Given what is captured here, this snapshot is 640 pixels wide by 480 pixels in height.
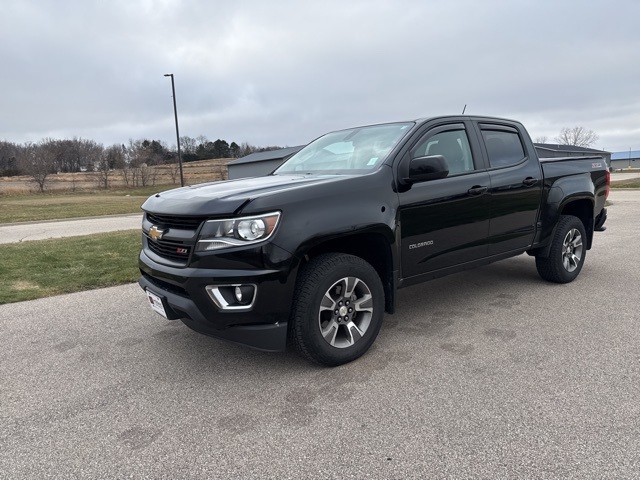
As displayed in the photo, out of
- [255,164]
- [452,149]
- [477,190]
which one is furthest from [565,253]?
[255,164]

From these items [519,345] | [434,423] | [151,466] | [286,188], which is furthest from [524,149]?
[151,466]

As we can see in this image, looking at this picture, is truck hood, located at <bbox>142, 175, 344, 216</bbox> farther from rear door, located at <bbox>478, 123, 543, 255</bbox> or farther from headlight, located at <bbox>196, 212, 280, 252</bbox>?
rear door, located at <bbox>478, 123, 543, 255</bbox>

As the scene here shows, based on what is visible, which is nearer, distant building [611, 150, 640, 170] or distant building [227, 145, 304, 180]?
distant building [227, 145, 304, 180]

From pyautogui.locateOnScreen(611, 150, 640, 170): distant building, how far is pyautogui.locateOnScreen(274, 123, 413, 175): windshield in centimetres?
12526

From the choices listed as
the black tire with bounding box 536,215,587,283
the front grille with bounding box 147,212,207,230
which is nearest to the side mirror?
the front grille with bounding box 147,212,207,230

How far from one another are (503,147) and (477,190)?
2.91 feet

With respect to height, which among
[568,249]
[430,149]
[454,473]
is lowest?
[454,473]

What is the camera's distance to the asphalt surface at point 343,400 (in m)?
2.21

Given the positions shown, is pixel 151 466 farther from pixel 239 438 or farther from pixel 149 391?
pixel 149 391

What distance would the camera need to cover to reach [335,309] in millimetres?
3141

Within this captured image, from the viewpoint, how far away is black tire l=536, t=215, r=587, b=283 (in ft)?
16.3

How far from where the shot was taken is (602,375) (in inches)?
117

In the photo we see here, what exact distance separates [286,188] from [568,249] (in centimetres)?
384

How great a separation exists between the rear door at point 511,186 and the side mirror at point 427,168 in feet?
3.44
